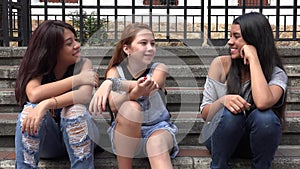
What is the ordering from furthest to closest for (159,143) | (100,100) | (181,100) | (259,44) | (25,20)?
1. (25,20)
2. (181,100)
3. (259,44)
4. (159,143)
5. (100,100)

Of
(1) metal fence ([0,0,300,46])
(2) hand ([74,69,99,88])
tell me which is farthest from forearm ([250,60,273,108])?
(1) metal fence ([0,0,300,46])

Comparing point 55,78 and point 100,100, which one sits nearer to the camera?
point 100,100

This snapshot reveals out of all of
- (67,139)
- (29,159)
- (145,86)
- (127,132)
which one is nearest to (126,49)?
(145,86)

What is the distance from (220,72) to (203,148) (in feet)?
2.21

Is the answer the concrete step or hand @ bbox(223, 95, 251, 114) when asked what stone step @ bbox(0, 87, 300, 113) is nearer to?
the concrete step

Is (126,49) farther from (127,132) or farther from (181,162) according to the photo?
(181,162)

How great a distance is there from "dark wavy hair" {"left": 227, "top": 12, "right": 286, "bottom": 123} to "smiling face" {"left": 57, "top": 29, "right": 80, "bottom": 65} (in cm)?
97

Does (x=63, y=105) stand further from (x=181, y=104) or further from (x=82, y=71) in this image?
(x=181, y=104)

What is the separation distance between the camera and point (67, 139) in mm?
2463

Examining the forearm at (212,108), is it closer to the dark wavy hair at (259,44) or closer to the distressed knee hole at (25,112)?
the dark wavy hair at (259,44)

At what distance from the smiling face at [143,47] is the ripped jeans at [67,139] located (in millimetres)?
467

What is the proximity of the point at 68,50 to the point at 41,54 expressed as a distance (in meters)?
0.17

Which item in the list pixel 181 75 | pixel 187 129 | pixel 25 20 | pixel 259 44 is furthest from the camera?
pixel 25 20

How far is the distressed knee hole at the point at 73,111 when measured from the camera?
→ 2.45m
